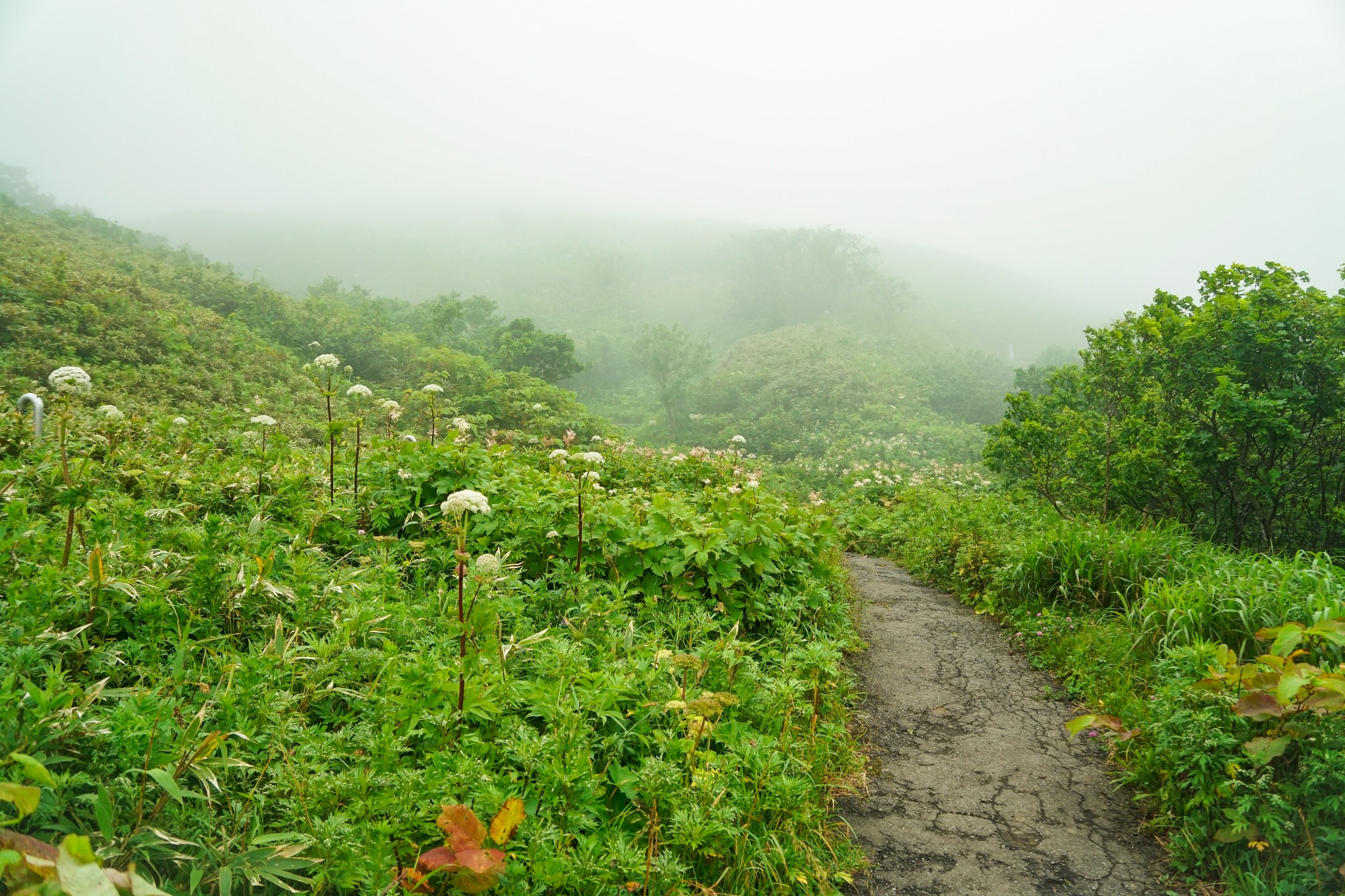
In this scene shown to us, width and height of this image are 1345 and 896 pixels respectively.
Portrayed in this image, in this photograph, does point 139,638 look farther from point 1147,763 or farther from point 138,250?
point 138,250

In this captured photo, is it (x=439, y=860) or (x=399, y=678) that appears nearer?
(x=439, y=860)

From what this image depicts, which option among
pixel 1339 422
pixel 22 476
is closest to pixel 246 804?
pixel 22 476

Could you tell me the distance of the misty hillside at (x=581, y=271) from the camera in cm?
5434

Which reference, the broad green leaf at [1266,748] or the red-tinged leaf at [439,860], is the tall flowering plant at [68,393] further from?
the broad green leaf at [1266,748]

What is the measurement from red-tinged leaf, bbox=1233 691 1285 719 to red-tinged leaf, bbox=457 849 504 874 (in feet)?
10.3

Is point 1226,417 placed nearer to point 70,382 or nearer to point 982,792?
point 982,792

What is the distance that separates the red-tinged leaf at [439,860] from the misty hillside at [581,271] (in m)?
47.7

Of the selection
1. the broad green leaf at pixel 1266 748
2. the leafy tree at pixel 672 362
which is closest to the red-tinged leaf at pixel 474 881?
the broad green leaf at pixel 1266 748

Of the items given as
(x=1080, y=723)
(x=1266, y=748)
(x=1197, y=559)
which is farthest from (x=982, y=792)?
(x=1197, y=559)

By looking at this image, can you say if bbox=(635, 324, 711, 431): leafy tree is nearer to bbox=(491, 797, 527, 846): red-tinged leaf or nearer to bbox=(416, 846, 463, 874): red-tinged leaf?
bbox=(491, 797, 527, 846): red-tinged leaf

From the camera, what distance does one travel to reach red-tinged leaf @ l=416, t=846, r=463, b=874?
1.81 metres

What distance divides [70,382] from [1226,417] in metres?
8.71

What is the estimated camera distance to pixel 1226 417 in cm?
598

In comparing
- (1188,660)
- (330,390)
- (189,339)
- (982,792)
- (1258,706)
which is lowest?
(982,792)
